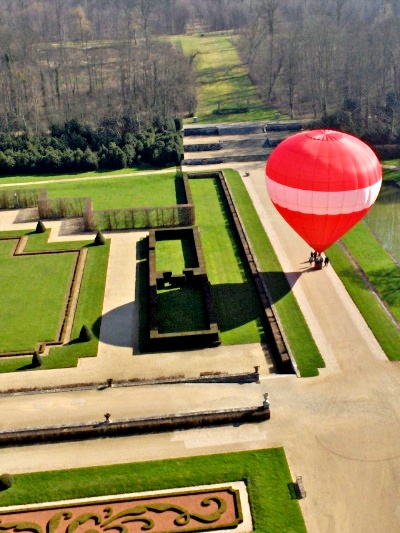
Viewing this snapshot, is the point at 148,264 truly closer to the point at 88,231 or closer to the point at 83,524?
the point at 88,231

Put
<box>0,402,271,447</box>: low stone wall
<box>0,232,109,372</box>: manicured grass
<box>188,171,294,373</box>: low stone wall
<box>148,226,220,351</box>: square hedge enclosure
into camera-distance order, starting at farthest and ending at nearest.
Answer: <box>148,226,220,351</box>: square hedge enclosure
<box>0,232,109,372</box>: manicured grass
<box>188,171,294,373</box>: low stone wall
<box>0,402,271,447</box>: low stone wall

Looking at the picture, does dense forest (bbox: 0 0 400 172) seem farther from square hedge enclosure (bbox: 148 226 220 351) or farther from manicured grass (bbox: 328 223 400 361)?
manicured grass (bbox: 328 223 400 361)

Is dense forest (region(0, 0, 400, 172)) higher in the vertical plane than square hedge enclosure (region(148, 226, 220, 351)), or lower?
higher

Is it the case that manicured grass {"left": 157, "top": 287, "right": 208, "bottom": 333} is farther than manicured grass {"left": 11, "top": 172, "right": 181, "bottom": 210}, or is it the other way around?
manicured grass {"left": 11, "top": 172, "right": 181, "bottom": 210}

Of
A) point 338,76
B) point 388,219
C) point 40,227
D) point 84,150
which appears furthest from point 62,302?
point 338,76

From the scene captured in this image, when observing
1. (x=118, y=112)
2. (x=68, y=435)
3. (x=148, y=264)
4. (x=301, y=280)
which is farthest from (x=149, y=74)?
(x=68, y=435)

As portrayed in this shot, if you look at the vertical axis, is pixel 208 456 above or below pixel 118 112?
below

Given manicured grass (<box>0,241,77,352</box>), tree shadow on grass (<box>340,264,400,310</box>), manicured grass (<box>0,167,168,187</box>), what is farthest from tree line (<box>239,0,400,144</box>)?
manicured grass (<box>0,241,77,352</box>)
